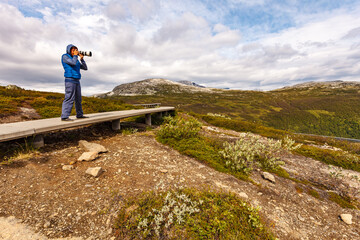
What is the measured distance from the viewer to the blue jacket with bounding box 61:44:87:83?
19.3ft

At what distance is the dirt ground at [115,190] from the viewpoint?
302cm

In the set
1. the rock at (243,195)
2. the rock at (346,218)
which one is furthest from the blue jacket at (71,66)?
the rock at (346,218)

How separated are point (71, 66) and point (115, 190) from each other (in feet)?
18.1

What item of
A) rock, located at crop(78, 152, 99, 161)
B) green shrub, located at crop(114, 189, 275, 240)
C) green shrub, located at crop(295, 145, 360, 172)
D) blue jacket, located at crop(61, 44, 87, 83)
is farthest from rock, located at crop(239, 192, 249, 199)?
green shrub, located at crop(295, 145, 360, 172)

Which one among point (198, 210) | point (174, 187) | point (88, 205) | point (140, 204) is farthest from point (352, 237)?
point (88, 205)

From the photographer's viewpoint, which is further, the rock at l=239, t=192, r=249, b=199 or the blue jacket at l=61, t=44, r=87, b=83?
the blue jacket at l=61, t=44, r=87, b=83

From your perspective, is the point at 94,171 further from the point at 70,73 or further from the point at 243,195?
the point at 243,195

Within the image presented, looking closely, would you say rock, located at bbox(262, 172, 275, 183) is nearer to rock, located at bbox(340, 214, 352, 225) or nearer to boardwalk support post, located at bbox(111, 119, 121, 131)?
rock, located at bbox(340, 214, 352, 225)

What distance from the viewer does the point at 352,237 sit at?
369cm

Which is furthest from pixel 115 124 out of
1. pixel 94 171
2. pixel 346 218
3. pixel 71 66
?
pixel 346 218

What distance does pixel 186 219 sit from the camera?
3273mm

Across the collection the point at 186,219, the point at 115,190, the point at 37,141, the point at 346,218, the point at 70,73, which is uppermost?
the point at 70,73

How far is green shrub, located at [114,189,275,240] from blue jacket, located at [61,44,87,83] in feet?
18.9

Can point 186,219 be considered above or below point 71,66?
below
